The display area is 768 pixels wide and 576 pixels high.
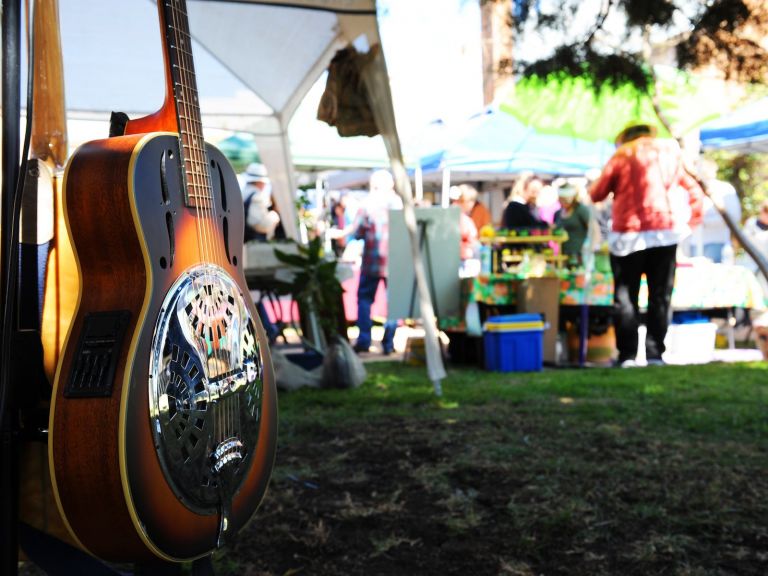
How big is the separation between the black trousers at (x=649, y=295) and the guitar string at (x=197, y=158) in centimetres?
497

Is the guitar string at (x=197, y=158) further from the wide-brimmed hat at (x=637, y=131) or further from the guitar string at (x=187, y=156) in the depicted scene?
the wide-brimmed hat at (x=637, y=131)

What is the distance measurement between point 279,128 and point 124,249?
4.65 meters

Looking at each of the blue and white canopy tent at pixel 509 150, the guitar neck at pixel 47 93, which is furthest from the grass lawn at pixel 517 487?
the blue and white canopy tent at pixel 509 150

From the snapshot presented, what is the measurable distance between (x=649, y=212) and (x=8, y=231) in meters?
5.15

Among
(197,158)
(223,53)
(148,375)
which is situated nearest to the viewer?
(148,375)

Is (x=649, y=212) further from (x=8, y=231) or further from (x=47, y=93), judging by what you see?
(x=8, y=231)

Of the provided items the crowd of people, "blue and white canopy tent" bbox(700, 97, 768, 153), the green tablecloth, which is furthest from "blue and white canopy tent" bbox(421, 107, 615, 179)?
the green tablecloth

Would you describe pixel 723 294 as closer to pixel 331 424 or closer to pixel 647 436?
pixel 647 436

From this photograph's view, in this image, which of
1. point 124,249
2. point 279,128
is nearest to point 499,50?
point 124,249

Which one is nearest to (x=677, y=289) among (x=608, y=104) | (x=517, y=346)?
(x=517, y=346)

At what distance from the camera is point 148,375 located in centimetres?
130

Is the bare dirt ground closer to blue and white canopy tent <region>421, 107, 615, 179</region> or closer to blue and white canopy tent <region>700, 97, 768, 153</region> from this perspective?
blue and white canopy tent <region>700, 97, 768, 153</region>

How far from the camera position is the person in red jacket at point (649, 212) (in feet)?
19.1

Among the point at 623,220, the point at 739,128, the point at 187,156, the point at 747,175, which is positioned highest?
the point at 747,175
